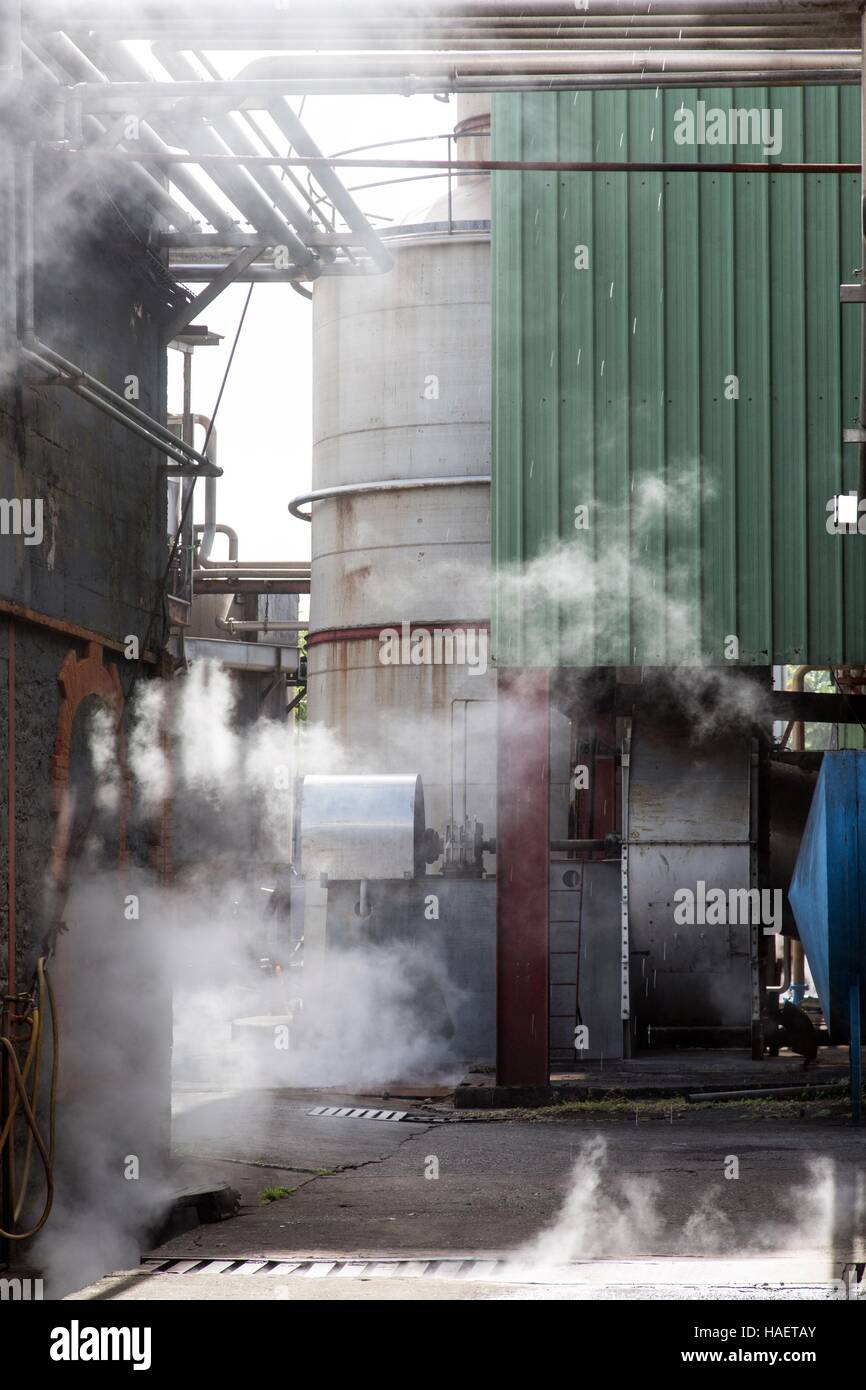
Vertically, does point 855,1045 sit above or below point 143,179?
below

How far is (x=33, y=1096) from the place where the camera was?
286 inches

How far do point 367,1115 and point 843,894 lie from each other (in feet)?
13.9

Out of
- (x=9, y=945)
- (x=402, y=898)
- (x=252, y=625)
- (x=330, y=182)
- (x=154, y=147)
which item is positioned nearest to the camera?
(x=9, y=945)

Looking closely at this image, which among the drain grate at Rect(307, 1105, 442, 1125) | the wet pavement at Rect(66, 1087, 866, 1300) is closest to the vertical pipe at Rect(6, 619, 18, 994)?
the wet pavement at Rect(66, 1087, 866, 1300)

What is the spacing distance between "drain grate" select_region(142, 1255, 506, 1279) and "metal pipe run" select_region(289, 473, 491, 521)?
12090 mm

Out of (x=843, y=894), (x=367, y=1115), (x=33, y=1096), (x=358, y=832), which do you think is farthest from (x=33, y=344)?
(x=358, y=832)

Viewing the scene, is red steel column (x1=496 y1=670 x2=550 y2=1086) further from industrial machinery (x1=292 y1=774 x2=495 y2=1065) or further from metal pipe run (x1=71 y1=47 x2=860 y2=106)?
metal pipe run (x1=71 y1=47 x2=860 y2=106)

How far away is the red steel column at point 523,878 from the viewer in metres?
12.2

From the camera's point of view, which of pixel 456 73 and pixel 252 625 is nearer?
pixel 456 73

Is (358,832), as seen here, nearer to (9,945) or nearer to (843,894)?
(843,894)

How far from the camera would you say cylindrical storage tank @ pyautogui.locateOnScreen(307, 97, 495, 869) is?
17.5 meters
